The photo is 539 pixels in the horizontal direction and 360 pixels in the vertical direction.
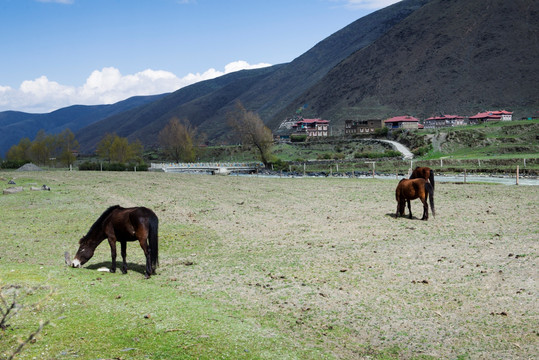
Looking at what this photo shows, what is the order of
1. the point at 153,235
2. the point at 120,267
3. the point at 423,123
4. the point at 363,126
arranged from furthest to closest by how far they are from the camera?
1. the point at 423,123
2. the point at 363,126
3. the point at 120,267
4. the point at 153,235

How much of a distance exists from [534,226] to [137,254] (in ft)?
65.3

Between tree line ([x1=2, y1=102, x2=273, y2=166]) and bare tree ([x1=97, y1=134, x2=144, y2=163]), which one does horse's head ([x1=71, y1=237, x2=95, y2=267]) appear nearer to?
tree line ([x1=2, y1=102, x2=273, y2=166])

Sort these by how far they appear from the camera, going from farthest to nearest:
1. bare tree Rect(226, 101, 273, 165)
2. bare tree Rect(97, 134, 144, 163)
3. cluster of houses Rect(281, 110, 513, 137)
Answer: cluster of houses Rect(281, 110, 513, 137) < bare tree Rect(97, 134, 144, 163) < bare tree Rect(226, 101, 273, 165)

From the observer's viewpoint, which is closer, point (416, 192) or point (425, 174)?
→ point (416, 192)

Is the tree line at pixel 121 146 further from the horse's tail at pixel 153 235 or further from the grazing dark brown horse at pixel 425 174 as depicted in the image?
the horse's tail at pixel 153 235

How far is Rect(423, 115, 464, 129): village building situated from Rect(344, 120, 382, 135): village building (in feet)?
61.7

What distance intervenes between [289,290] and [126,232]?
5866mm

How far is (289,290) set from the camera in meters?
13.9

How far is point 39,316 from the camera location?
1012cm

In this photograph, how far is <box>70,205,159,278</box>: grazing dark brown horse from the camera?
48.4ft

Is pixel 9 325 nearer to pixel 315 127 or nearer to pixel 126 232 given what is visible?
pixel 126 232

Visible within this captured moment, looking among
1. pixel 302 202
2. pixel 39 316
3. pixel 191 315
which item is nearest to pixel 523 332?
pixel 191 315

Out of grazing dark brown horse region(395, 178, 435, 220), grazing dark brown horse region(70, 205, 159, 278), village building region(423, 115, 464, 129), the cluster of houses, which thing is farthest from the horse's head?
village building region(423, 115, 464, 129)

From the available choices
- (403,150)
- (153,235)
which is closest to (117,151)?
(403,150)
